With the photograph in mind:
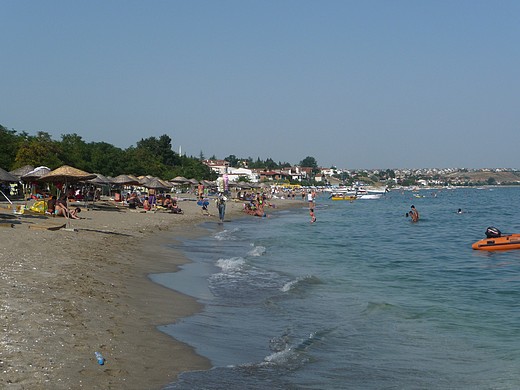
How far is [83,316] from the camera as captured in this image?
858 cm

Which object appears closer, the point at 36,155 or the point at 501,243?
the point at 501,243

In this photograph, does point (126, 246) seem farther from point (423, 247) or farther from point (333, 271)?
point (423, 247)

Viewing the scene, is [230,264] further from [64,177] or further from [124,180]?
[124,180]

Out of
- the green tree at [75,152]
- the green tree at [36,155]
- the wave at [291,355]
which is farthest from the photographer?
the green tree at [75,152]

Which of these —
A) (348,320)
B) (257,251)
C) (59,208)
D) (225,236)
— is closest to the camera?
(348,320)

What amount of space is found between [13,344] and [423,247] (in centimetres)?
2344

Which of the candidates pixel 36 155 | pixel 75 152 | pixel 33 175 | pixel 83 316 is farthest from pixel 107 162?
pixel 83 316

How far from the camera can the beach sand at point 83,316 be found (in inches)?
A: 245

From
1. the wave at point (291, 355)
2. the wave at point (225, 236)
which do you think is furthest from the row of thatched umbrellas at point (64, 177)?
the wave at point (291, 355)

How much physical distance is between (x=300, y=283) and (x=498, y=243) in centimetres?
1316

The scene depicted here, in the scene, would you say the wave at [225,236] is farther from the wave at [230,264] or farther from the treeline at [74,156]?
the treeline at [74,156]

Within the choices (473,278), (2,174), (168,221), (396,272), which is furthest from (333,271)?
(168,221)

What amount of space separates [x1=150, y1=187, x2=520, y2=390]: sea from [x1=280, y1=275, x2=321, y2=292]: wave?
4 centimetres

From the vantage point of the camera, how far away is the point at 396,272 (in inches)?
746
